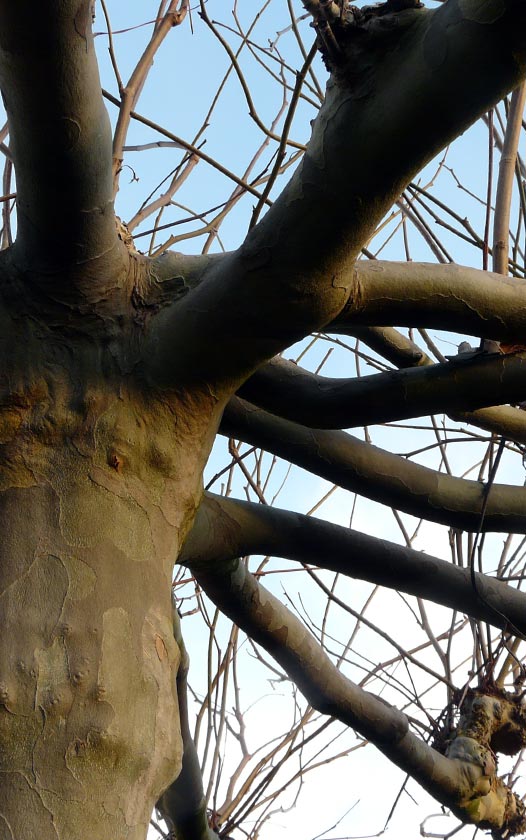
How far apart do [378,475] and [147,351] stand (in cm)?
62

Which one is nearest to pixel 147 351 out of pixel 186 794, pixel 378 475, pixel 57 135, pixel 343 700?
pixel 57 135

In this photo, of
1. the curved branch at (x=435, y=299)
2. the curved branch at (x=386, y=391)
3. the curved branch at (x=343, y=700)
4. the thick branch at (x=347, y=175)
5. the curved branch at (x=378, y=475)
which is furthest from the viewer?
the curved branch at (x=343, y=700)

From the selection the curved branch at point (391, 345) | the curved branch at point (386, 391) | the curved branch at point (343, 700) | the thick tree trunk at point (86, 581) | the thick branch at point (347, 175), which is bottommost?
the thick tree trunk at point (86, 581)

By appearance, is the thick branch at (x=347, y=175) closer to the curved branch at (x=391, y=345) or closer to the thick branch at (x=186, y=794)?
the curved branch at (x=391, y=345)

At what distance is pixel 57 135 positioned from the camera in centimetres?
97

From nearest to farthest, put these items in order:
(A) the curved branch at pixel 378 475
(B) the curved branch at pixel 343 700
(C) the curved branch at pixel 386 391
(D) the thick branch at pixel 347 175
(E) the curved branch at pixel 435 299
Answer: (D) the thick branch at pixel 347 175 → (E) the curved branch at pixel 435 299 → (C) the curved branch at pixel 386 391 → (A) the curved branch at pixel 378 475 → (B) the curved branch at pixel 343 700

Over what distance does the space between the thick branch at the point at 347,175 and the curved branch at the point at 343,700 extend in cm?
62

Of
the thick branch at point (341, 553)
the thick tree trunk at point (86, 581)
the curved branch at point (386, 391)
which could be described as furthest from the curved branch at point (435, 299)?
the thick branch at point (341, 553)

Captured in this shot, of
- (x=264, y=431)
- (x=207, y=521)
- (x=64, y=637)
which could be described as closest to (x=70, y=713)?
(x=64, y=637)

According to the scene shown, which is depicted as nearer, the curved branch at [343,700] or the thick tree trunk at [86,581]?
the thick tree trunk at [86,581]

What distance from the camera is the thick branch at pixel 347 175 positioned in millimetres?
820

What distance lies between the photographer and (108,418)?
1.08 metres

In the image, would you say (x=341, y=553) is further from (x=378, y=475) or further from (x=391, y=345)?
(x=391, y=345)

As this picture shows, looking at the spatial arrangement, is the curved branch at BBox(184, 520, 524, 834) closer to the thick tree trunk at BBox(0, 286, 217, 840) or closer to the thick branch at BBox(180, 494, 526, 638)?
the thick branch at BBox(180, 494, 526, 638)
